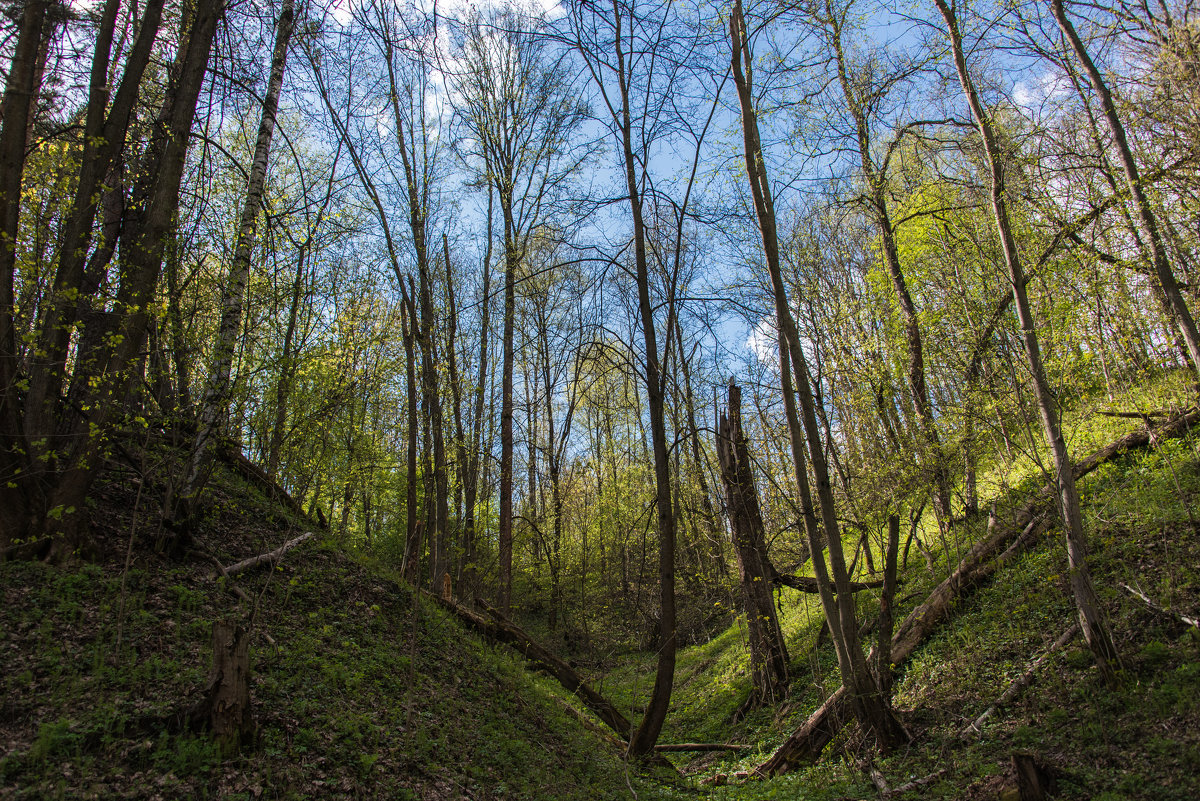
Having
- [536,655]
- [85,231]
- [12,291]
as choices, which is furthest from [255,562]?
[536,655]

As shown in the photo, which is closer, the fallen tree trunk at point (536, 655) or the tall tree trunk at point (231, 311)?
the tall tree trunk at point (231, 311)

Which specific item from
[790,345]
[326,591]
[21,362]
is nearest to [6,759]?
[21,362]

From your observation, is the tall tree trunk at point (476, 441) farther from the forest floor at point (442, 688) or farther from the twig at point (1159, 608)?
the twig at point (1159, 608)

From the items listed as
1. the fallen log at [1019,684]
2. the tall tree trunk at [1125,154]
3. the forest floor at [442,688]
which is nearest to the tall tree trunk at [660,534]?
the forest floor at [442,688]

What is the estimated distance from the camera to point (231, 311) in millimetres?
6137

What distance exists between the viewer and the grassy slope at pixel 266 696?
3207 mm

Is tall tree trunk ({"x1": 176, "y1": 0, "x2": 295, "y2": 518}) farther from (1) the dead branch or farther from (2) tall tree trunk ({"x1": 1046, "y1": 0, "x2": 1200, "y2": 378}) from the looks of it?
(2) tall tree trunk ({"x1": 1046, "y1": 0, "x2": 1200, "y2": 378})

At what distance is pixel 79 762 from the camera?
2.98 m

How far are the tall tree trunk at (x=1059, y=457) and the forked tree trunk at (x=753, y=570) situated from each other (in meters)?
3.71

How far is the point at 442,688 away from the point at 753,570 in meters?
4.80

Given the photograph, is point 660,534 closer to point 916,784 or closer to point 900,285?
point 916,784

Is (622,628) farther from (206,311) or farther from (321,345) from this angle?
(206,311)

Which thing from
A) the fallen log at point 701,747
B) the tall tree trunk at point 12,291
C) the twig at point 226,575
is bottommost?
the fallen log at point 701,747

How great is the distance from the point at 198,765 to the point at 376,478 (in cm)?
1189
